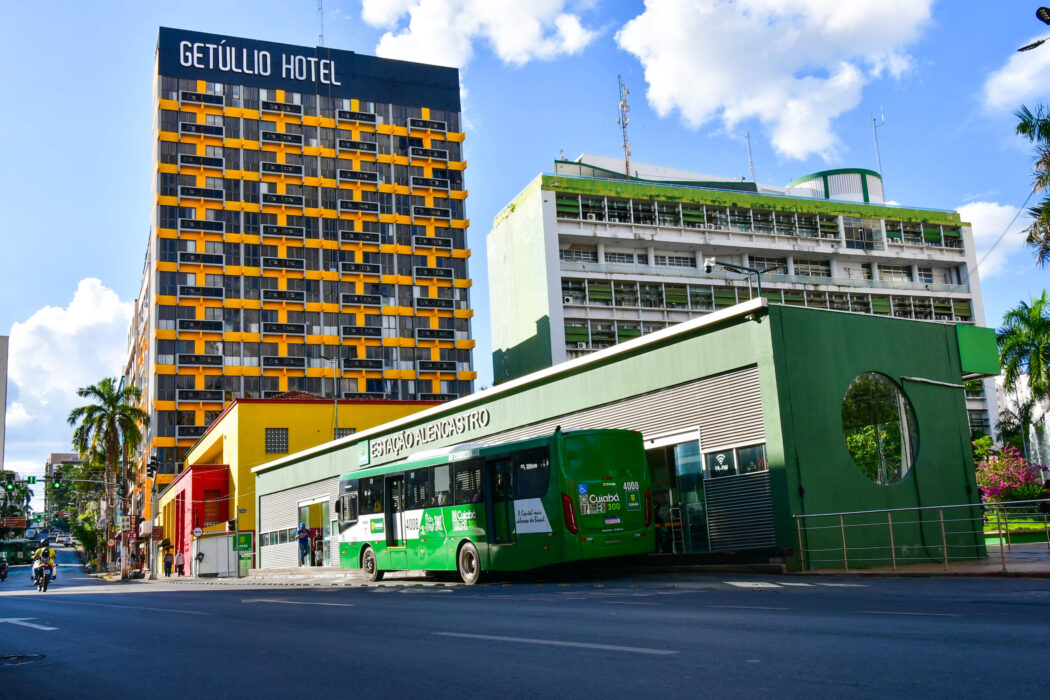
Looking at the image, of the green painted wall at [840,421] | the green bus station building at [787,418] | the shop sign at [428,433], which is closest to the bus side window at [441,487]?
the green bus station building at [787,418]

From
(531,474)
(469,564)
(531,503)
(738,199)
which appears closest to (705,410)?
(531,474)

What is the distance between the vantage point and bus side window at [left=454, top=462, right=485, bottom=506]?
70.5 ft

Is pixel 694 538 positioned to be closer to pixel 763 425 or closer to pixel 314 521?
pixel 763 425

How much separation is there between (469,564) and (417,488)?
3.00 m

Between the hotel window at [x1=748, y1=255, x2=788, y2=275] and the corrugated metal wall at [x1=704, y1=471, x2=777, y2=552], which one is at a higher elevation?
the hotel window at [x1=748, y1=255, x2=788, y2=275]

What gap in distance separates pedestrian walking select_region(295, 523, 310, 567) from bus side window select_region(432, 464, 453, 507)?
1823cm

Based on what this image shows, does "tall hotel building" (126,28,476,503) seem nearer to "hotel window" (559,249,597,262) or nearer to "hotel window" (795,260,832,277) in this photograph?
"hotel window" (559,249,597,262)

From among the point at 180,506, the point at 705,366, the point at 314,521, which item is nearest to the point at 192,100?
the point at 180,506

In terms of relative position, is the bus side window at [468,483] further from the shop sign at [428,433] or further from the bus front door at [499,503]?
the shop sign at [428,433]

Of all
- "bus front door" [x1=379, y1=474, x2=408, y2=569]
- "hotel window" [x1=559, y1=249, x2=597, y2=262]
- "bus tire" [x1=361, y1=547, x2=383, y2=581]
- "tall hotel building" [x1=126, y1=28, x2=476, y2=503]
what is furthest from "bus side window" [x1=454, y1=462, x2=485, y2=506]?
"tall hotel building" [x1=126, y1=28, x2=476, y2=503]

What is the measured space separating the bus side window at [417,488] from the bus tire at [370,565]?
9.65 ft

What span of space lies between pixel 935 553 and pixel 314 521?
29.9 m

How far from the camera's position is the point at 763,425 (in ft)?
66.7

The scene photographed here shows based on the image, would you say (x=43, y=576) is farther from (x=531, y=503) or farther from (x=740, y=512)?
(x=740, y=512)
